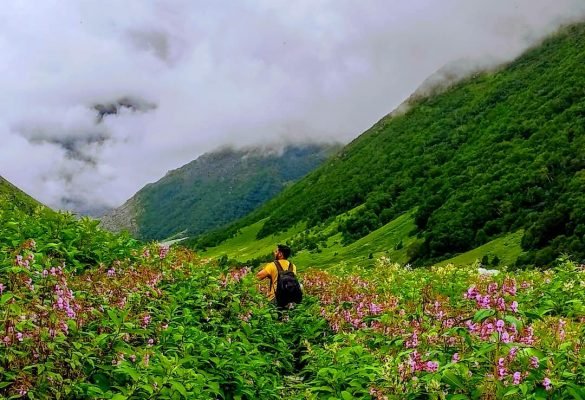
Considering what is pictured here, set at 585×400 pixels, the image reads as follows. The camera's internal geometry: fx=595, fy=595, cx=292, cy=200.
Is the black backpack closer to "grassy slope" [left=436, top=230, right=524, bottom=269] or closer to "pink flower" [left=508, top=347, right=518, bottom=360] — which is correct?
"pink flower" [left=508, top=347, right=518, bottom=360]

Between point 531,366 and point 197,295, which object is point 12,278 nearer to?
point 197,295

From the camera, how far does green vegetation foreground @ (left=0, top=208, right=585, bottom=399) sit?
7062 mm

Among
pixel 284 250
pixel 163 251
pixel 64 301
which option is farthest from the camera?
pixel 284 250

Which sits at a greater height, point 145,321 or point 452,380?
point 145,321

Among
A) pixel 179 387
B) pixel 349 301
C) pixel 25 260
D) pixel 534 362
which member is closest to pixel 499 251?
pixel 349 301

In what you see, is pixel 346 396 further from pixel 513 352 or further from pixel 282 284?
pixel 282 284

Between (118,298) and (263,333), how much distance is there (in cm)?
333

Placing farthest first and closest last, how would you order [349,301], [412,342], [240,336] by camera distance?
[349,301]
[240,336]
[412,342]

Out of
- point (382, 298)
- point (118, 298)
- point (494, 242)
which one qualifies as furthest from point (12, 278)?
point (494, 242)

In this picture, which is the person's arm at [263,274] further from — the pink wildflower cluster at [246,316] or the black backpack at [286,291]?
the pink wildflower cluster at [246,316]

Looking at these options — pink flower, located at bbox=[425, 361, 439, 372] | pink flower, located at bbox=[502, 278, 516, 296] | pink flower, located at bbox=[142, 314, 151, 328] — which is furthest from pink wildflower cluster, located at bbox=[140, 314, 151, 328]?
pink flower, located at bbox=[502, 278, 516, 296]

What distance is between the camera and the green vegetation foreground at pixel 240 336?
23.2 ft

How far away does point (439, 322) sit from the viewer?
996cm

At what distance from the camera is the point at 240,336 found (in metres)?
11.2
